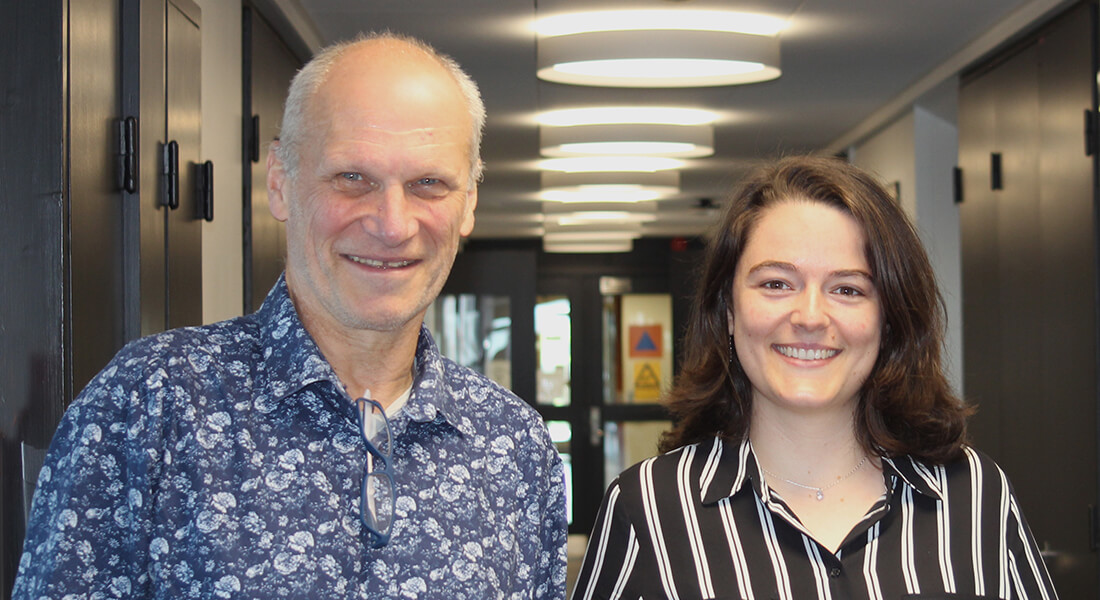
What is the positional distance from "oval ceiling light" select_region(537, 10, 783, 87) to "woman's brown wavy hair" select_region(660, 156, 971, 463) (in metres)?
1.80

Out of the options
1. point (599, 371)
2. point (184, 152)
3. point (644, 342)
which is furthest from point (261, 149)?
point (644, 342)

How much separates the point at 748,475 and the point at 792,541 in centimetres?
13

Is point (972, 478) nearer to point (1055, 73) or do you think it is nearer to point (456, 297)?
point (1055, 73)

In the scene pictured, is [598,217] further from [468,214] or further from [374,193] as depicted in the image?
[374,193]

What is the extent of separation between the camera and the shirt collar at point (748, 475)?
5.88 feet

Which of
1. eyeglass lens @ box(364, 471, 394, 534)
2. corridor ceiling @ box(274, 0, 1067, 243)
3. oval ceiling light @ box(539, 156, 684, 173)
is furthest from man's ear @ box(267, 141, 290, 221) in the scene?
oval ceiling light @ box(539, 156, 684, 173)

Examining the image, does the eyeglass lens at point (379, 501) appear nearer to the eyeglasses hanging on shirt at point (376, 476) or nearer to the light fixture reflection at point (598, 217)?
the eyeglasses hanging on shirt at point (376, 476)

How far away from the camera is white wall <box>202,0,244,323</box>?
3084mm

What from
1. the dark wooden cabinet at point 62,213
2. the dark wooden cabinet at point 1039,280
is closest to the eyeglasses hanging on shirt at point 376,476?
the dark wooden cabinet at point 62,213

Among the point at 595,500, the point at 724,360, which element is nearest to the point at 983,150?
the point at 724,360

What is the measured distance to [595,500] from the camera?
12328 mm

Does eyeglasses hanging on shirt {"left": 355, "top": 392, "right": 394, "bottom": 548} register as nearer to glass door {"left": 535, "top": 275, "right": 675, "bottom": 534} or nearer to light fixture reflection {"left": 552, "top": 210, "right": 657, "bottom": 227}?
light fixture reflection {"left": 552, "top": 210, "right": 657, "bottom": 227}

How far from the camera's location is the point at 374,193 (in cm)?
138

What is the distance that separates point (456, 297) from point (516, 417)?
10043 mm
